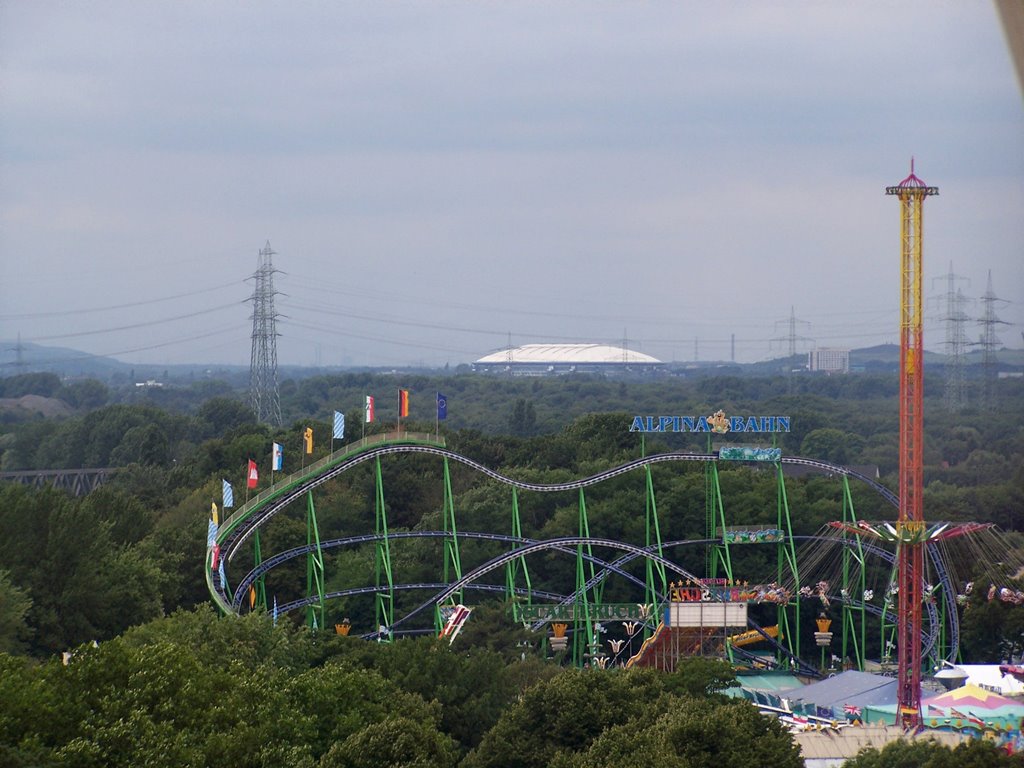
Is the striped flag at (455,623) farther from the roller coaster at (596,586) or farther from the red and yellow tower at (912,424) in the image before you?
the red and yellow tower at (912,424)

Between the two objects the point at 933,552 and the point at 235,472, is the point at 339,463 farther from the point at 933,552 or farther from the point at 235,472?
the point at 235,472

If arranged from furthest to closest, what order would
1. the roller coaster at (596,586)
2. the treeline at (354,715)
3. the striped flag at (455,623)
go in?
1. the roller coaster at (596,586)
2. the striped flag at (455,623)
3. the treeline at (354,715)

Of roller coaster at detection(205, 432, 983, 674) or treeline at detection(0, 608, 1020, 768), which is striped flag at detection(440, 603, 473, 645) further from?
treeline at detection(0, 608, 1020, 768)

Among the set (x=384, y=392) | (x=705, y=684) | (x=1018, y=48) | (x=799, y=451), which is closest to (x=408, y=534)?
(x=705, y=684)

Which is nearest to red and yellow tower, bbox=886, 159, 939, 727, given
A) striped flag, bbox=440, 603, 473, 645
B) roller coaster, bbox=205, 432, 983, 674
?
roller coaster, bbox=205, 432, 983, 674

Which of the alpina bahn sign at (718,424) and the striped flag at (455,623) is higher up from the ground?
the alpina bahn sign at (718,424)

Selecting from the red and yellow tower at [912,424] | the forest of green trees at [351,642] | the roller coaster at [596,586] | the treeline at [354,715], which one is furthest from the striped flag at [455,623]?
the red and yellow tower at [912,424]
